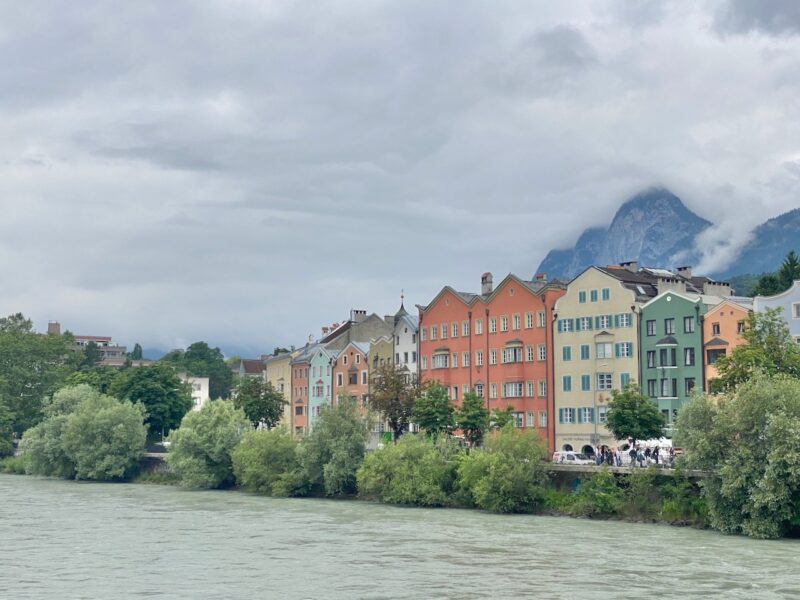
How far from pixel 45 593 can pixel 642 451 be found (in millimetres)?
48948

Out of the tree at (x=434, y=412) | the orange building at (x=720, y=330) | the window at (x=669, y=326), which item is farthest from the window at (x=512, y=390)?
the orange building at (x=720, y=330)

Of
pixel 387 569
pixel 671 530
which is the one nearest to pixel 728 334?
pixel 671 530

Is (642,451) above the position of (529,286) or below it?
below

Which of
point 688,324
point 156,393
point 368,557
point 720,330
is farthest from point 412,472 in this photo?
point 156,393

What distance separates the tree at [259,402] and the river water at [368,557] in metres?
51.4

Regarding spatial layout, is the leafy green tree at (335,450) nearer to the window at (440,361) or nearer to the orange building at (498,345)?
the orange building at (498,345)

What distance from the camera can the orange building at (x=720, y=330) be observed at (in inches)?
3317

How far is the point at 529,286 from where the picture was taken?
103 metres

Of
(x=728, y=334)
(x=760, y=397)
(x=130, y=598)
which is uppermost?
(x=728, y=334)

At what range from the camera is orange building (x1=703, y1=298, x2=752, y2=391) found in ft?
276

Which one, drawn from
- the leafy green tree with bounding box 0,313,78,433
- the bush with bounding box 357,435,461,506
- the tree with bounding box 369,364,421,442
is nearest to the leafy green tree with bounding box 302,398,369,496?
the bush with bounding box 357,435,461,506

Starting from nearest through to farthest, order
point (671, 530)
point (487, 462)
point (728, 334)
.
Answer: point (671, 530) < point (487, 462) < point (728, 334)

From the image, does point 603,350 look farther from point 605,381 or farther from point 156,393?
point 156,393

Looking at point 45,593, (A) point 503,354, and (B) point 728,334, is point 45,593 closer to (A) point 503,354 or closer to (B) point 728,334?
(B) point 728,334
